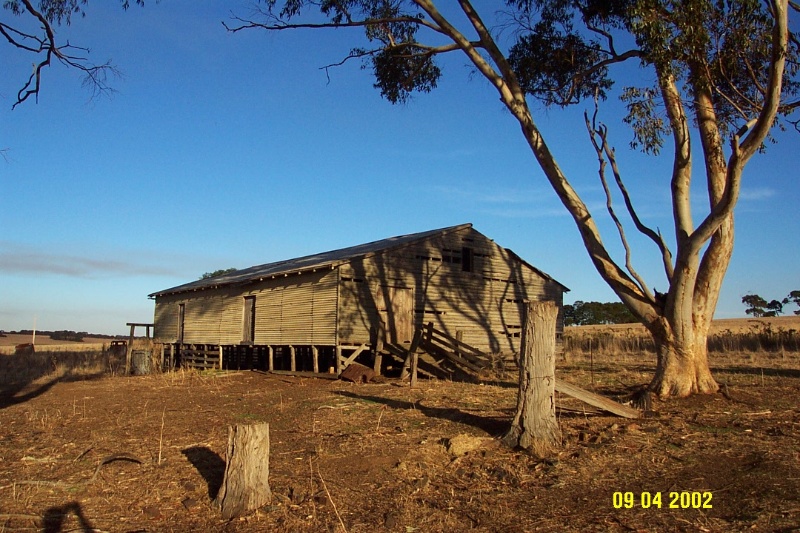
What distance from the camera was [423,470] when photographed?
7.90 meters

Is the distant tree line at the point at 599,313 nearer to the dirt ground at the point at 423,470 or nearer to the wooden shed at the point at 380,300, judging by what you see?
the wooden shed at the point at 380,300

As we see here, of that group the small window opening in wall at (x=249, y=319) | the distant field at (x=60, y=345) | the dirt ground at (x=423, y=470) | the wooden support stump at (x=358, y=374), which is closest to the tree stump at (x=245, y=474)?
the dirt ground at (x=423, y=470)

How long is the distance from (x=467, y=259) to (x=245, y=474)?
18.9 meters

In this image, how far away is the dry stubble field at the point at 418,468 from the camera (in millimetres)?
6355

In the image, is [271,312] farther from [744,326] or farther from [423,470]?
[744,326]

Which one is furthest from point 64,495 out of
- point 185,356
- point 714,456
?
point 185,356

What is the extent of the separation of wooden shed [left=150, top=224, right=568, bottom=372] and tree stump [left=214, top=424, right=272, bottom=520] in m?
12.8

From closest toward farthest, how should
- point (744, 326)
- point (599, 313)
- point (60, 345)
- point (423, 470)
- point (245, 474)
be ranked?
point (245, 474)
point (423, 470)
point (744, 326)
point (60, 345)
point (599, 313)

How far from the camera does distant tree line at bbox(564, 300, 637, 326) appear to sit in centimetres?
9200

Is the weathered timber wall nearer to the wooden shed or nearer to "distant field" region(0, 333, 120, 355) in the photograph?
the wooden shed

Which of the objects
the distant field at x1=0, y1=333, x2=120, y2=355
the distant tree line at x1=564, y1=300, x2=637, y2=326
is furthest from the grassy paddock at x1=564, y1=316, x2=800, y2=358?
the distant tree line at x1=564, y1=300, x2=637, y2=326

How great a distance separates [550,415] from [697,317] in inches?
180

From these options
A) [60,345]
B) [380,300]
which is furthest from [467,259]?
[60,345]

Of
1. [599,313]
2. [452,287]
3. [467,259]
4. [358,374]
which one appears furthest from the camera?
[599,313]
